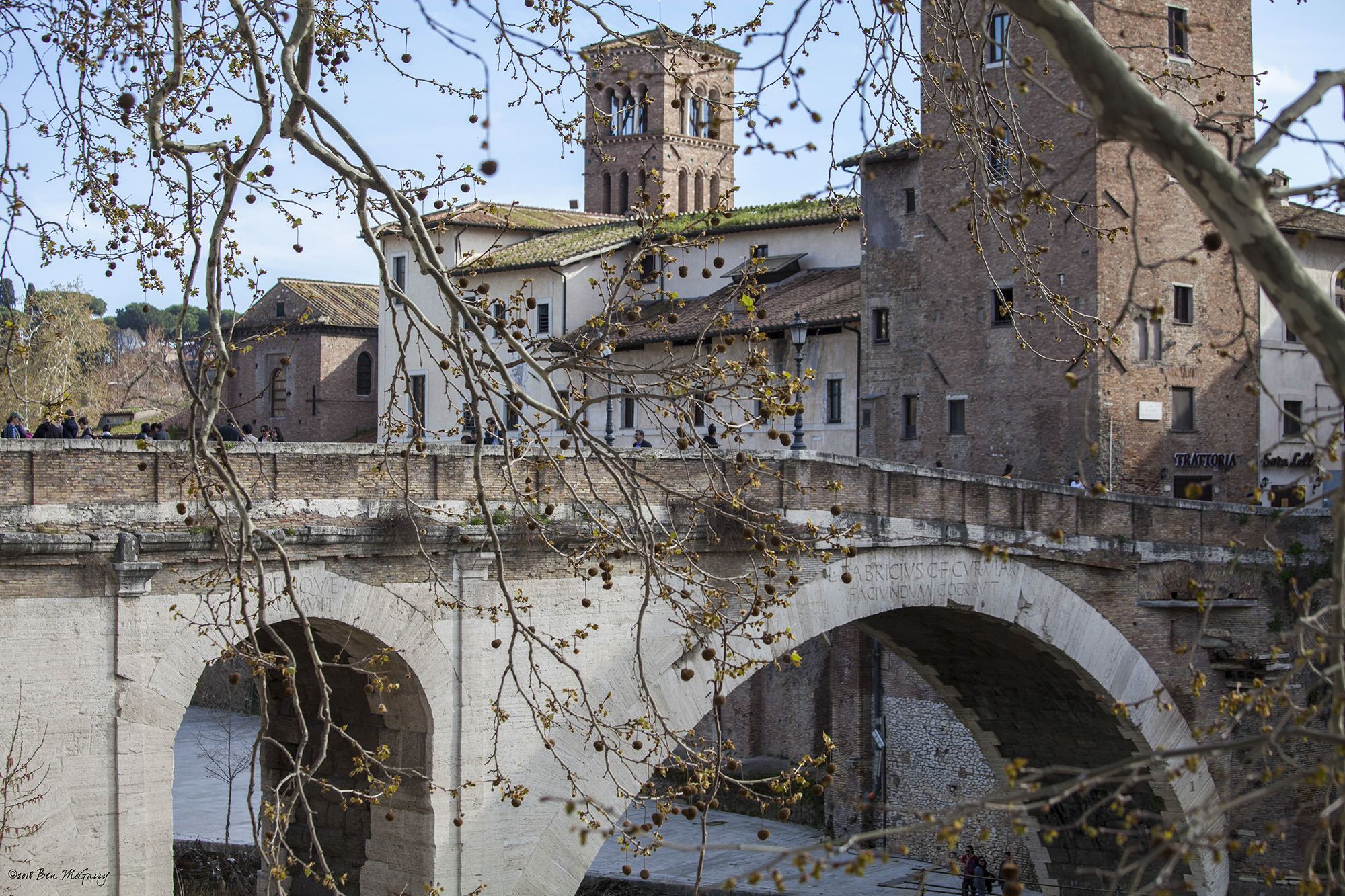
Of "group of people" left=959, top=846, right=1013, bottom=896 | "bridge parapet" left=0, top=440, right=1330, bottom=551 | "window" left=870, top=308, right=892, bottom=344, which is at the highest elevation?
"window" left=870, top=308, right=892, bottom=344

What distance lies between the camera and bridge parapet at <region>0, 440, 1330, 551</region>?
412 inches

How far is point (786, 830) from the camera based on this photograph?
26.8 m

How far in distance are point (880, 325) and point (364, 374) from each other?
19.7 m

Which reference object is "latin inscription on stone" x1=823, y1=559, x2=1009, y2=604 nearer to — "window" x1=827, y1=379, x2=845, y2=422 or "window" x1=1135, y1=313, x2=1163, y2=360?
"window" x1=1135, y1=313, x2=1163, y2=360

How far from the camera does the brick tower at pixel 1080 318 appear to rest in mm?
24094

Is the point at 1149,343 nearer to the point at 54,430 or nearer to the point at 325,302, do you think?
the point at 54,430

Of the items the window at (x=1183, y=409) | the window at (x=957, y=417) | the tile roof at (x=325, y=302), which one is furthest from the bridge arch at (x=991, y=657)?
the tile roof at (x=325, y=302)

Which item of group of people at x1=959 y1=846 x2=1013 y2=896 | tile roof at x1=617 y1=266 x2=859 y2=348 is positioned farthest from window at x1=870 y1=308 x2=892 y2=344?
group of people at x1=959 y1=846 x2=1013 y2=896

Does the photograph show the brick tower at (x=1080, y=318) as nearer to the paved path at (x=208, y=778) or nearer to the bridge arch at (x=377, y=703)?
the paved path at (x=208, y=778)

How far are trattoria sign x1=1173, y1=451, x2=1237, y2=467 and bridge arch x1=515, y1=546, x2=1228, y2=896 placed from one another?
19.4ft

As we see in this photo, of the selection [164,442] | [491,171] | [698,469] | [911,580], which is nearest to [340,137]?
[491,171]

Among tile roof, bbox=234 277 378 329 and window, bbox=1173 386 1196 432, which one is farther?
tile roof, bbox=234 277 378 329

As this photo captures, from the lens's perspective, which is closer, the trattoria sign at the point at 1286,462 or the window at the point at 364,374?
the trattoria sign at the point at 1286,462

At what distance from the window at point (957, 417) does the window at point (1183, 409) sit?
310 cm
